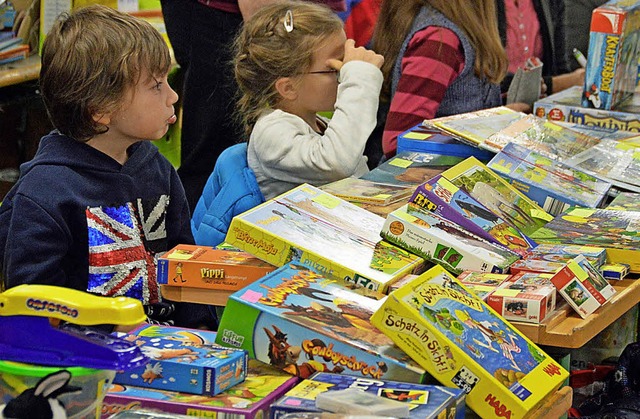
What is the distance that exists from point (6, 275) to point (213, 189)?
0.84 metres

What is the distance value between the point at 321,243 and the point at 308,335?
393 mm

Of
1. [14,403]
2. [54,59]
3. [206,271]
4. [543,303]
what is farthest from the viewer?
[54,59]

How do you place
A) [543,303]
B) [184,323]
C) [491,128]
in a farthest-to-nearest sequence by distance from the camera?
[491,128]
[184,323]
[543,303]

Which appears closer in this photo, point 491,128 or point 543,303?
point 543,303

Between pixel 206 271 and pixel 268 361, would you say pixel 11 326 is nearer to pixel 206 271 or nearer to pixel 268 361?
pixel 268 361

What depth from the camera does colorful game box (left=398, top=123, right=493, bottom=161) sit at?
2812 millimetres

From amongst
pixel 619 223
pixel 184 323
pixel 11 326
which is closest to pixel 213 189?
pixel 184 323

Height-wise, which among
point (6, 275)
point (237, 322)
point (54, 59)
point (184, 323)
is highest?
point (54, 59)

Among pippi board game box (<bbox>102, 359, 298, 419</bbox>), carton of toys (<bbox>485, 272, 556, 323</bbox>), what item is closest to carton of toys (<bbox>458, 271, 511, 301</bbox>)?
carton of toys (<bbox>485, 272, 556, 323</bbox>)

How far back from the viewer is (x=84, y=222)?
215 cm

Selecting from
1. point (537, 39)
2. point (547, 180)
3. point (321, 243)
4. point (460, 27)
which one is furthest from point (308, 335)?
point (537, 39)

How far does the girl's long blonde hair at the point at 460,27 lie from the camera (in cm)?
328

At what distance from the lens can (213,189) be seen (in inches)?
113

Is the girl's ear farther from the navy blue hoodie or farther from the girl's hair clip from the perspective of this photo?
the navy blue hoodie
